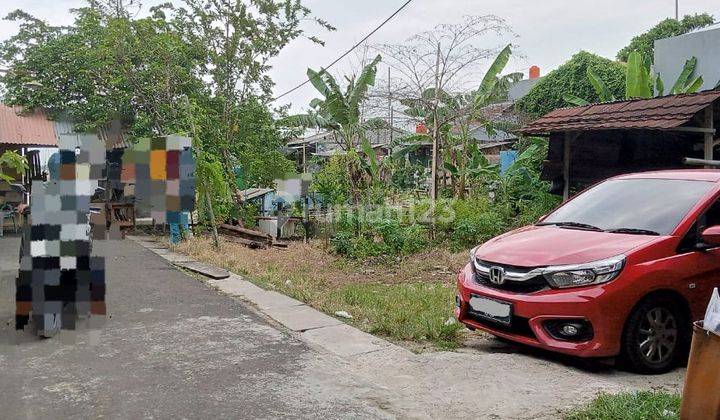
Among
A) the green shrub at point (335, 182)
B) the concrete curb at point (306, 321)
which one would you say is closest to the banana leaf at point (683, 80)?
the green shrub at point (335, 182)

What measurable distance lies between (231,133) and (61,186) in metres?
9.68

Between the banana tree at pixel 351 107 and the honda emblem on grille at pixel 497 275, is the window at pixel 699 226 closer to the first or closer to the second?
the honda emblem on grille at pixel 497 275

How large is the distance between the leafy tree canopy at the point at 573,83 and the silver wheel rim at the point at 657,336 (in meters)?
15.9

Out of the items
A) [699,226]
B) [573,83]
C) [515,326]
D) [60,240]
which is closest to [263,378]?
[515,326]

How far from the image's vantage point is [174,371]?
4422mm

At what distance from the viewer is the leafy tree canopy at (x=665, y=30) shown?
1029 inches

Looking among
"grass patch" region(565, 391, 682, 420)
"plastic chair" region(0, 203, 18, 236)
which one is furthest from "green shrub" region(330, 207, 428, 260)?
"plastic chair" region(0, 203, 18, 236)

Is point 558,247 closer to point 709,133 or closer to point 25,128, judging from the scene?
point 709,133

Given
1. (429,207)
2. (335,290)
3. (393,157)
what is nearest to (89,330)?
(335,290)

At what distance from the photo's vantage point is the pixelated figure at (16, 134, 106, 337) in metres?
5.19

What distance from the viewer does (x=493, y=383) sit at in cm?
410

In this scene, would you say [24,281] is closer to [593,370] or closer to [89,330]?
[89,330]

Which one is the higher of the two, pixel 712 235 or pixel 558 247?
pixel 712 235

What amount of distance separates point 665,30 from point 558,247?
26743 millimetres
